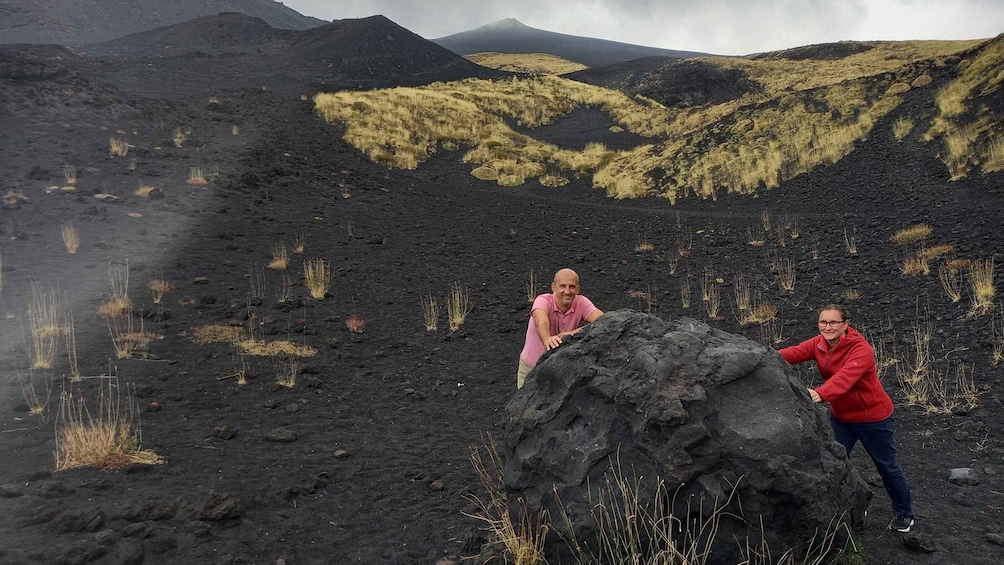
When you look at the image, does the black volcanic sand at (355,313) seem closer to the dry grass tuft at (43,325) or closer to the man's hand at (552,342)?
the dry grass tuft at (43,325)

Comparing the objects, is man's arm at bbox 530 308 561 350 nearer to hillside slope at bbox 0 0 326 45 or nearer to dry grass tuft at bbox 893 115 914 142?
dry grass tuft at bbox 893 115 914 142

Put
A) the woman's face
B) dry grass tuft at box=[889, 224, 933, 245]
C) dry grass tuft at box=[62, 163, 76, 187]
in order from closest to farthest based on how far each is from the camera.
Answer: the woman's face → dry grass tuft at box=[889, 224, 933, 245] → dry grass tuft at box=[62, 163, 76, 187]

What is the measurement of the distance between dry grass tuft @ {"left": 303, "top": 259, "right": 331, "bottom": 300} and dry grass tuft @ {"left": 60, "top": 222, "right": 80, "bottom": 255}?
3031 mm

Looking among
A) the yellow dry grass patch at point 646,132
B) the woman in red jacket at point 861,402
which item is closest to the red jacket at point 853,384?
the woman in red jacket at point 861,402

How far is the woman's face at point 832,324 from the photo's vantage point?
3325 mm

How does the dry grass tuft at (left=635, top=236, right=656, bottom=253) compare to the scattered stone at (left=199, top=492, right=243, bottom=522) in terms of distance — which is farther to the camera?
the dry grass tuft at (left=635, top=236, right=656, bottom=253)

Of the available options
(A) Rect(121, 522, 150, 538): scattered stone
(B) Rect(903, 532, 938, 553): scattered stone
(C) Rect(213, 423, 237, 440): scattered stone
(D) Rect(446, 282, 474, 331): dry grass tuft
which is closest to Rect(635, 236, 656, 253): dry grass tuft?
(D) Rect(446, 282, 474, 331): dry grass tuft

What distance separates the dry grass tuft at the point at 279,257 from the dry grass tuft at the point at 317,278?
12cm

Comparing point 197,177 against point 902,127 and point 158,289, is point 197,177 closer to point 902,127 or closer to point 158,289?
point 158,289

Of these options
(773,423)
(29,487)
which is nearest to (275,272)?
(29,487)

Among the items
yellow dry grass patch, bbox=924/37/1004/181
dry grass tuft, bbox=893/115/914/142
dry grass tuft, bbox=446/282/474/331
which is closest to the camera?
dry grass tuft, bbox=446/282/474/331

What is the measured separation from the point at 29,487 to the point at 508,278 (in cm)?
783

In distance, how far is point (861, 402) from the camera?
10.8ft

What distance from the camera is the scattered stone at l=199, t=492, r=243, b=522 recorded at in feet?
11.4
